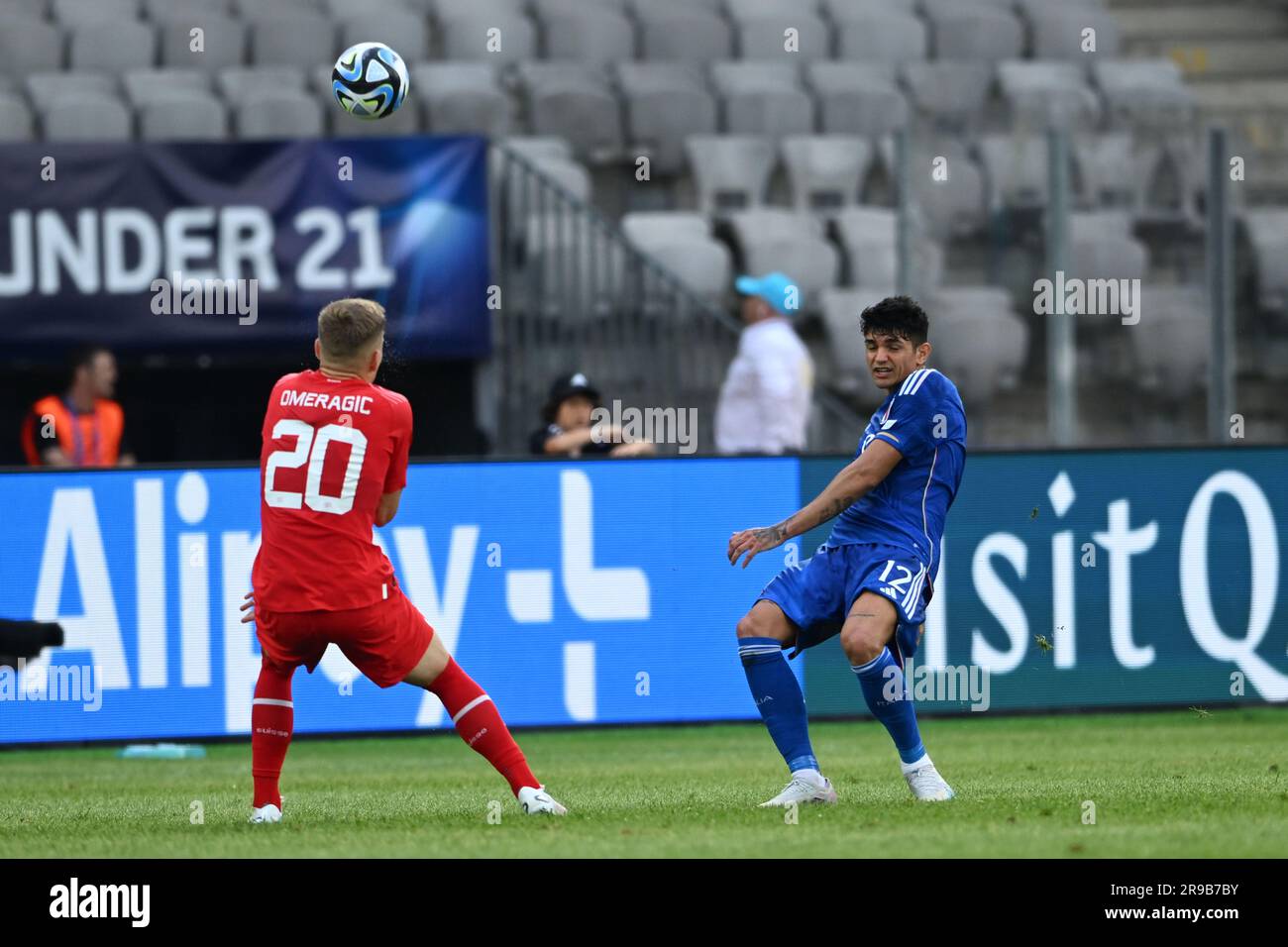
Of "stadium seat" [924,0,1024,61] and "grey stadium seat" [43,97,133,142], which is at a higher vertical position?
"stadium seat" [924,0,1024,61]

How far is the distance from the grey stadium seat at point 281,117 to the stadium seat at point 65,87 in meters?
1.15

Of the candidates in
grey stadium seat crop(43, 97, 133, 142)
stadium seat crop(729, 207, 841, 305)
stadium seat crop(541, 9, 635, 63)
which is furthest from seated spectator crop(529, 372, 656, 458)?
stadium seat crop(541, 9, 635, 63)

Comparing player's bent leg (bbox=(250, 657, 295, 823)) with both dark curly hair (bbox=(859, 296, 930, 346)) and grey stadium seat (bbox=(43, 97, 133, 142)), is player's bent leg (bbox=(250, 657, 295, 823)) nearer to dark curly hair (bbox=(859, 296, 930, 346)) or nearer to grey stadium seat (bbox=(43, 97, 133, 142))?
dark curly hair (bbox=(859, 296, 930, 346))

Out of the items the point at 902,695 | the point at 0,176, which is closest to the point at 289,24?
the point at 0,176

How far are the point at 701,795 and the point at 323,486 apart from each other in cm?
204

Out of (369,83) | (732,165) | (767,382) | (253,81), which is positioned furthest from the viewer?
(253,81)

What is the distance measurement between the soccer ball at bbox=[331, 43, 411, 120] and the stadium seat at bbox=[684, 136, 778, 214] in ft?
24.5

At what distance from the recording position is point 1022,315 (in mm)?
15188

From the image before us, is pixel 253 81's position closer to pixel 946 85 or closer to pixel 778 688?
pixel 946 85

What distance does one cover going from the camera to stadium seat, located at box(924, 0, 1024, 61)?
19.1 m

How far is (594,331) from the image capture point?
564 inches

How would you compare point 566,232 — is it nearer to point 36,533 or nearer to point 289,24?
point 289,24

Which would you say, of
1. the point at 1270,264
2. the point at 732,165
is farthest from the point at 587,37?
the point at 1270,264
